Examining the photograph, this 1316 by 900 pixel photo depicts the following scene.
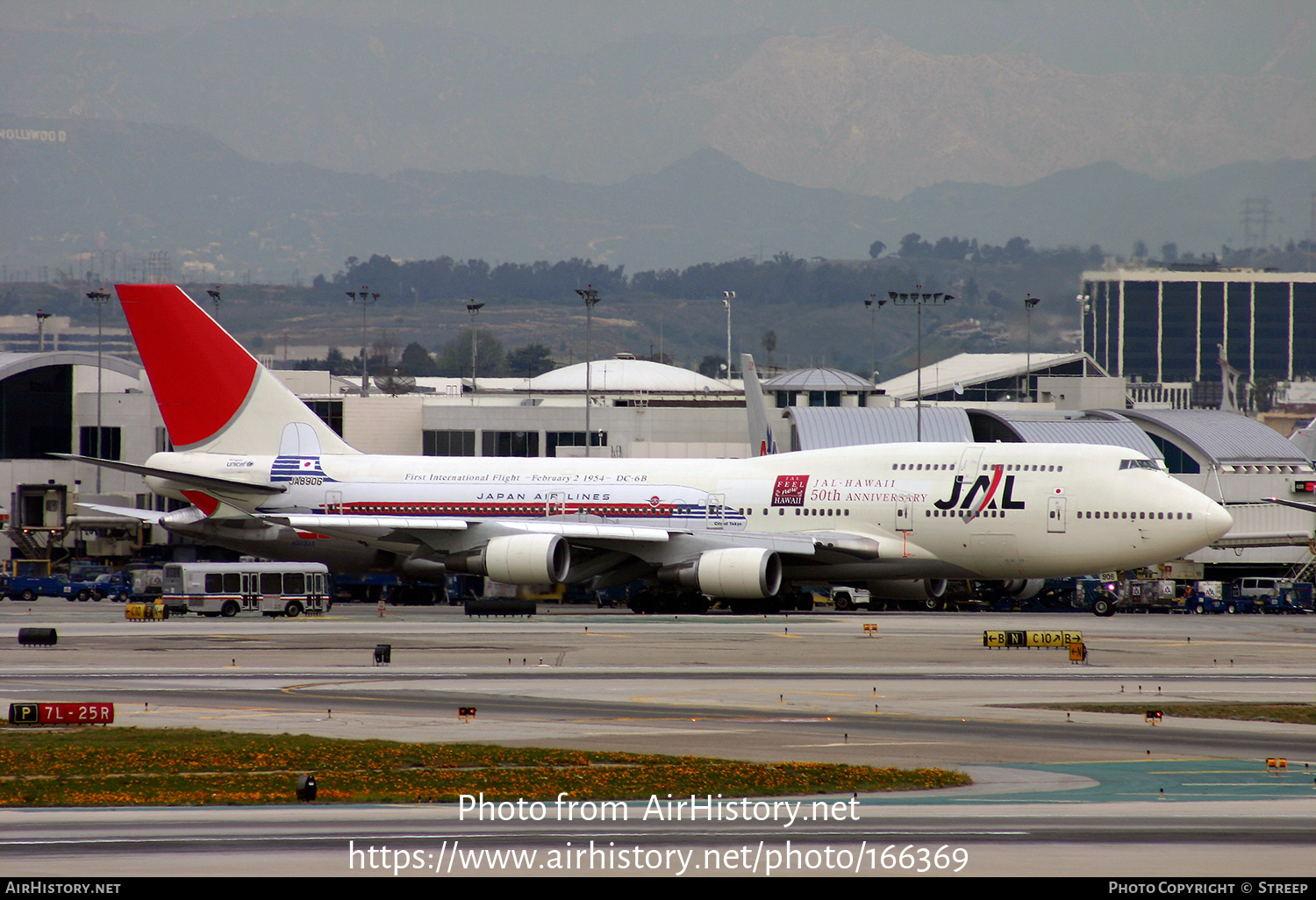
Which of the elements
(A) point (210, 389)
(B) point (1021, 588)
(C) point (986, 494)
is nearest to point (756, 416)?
(B) point (1021, 588)

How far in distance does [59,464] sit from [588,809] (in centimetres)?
7876

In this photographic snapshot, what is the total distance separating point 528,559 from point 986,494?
15.4 metres

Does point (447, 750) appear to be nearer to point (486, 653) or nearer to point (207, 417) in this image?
point (486, 653)

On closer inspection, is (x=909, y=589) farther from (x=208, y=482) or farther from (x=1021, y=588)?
(x=208, y=482)

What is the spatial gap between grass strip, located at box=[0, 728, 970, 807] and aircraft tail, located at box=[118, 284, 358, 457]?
36.9 metres

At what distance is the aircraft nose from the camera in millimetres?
46875

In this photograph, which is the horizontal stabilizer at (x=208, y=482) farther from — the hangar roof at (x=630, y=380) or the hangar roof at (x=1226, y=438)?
the hangar roof at (x=630, y=380)

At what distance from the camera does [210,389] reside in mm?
57781

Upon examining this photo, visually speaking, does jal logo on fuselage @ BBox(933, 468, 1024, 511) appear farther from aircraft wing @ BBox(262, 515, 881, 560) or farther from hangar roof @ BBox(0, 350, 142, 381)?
hangar roof @ BBox(0, 350, 142, 381)

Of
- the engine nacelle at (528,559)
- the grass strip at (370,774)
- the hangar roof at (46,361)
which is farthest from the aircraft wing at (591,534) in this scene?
the hangar roof at (46,361)

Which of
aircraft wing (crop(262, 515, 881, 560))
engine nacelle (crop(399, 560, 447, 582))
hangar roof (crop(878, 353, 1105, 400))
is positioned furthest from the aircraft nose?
hangar roof (crop(878, 353, 1105, 400))

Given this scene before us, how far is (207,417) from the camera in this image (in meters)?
57.9
